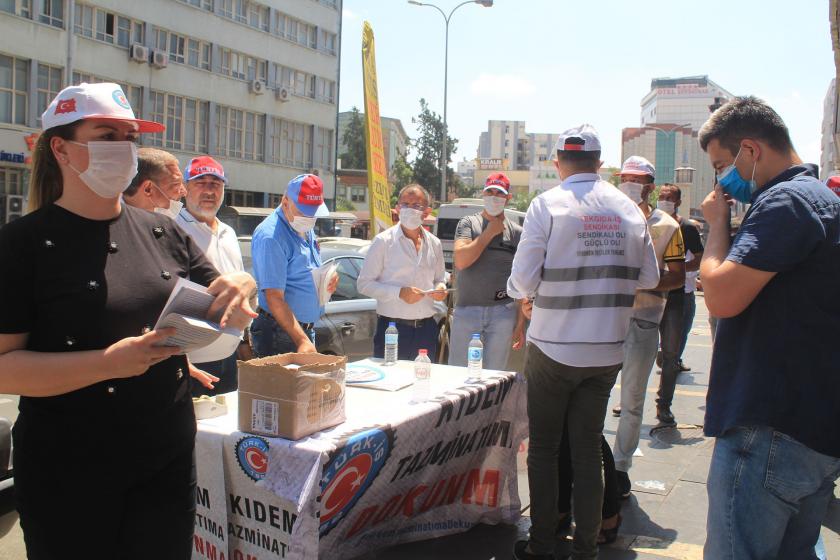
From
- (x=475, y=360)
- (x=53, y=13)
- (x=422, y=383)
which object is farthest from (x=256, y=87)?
(x=422, y=383)

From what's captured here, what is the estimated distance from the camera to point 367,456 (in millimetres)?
3162

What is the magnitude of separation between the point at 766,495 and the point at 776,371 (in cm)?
38

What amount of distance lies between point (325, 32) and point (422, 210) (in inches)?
1724

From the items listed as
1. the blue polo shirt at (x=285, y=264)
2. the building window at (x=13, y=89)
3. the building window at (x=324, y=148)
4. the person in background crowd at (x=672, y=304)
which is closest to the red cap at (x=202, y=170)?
the blue polo shirt at (x=285, y=264)

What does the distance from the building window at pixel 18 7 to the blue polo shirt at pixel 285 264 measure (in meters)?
29.2

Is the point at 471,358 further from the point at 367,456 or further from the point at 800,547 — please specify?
the point at 800,547

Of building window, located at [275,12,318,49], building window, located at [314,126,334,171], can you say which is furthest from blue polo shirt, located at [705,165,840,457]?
building window, located at [314,126,334,171]

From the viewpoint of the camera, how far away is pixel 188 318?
188cm

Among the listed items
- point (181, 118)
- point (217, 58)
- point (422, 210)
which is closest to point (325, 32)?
point (217, 58)

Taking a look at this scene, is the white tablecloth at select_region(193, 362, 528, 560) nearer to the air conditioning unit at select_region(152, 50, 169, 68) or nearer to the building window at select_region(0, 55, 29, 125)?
the building window at select_region(0, 55, 29, 125)

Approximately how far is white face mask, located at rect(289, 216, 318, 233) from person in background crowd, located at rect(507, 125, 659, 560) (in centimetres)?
140

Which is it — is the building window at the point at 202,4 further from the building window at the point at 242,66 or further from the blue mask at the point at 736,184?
the blue mask at the point at 736,184

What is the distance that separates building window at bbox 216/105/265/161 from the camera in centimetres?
3969

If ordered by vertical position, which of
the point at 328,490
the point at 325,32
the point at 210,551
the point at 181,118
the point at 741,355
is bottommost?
the point at 210,551
